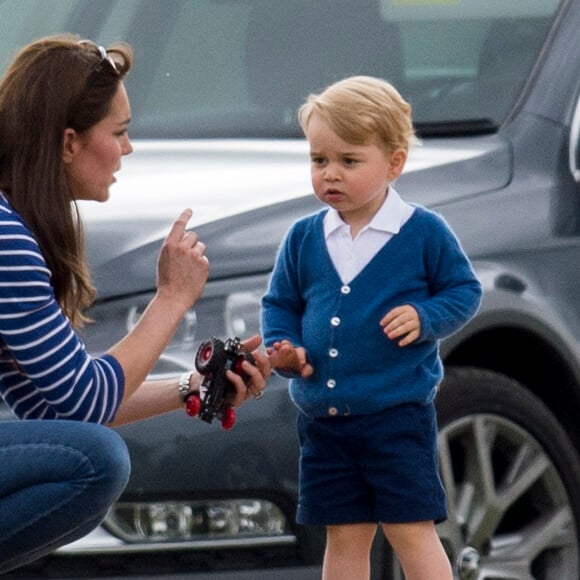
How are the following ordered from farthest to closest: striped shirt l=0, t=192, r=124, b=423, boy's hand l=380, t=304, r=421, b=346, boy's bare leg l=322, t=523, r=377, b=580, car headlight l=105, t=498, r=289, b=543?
car headlight l=105, t=498, r=289, b=543
boy's bare leg l=322, t=523, r=377, b=580
boy's hand l=380, t=304, r=421, b=346
striped shirt l=0, t=192, r=124, b=423

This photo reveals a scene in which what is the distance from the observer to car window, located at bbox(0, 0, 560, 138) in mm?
5777

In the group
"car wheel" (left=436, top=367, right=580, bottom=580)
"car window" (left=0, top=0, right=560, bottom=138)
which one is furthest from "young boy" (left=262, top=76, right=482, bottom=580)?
"car window" (left=0, top=0, right=560, bottom=138)

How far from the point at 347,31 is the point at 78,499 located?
6.99 ft

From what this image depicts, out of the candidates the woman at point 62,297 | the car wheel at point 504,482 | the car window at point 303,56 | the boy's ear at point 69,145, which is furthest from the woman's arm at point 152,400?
the car window at point 303,56

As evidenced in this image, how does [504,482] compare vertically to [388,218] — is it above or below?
below

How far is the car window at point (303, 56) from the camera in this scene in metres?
5.78

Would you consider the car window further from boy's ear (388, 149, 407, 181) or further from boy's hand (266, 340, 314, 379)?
boy's hand (266, 340, 314, 379)

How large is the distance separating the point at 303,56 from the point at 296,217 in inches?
42.6

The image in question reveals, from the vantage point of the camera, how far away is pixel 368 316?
13.7 ft

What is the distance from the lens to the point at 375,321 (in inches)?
165

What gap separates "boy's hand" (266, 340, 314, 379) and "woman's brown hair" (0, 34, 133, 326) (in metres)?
0.38

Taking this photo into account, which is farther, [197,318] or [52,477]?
[197,318]

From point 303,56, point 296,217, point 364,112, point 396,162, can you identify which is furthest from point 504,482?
point 303,56

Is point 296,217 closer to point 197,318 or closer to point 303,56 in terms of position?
point 197,318
